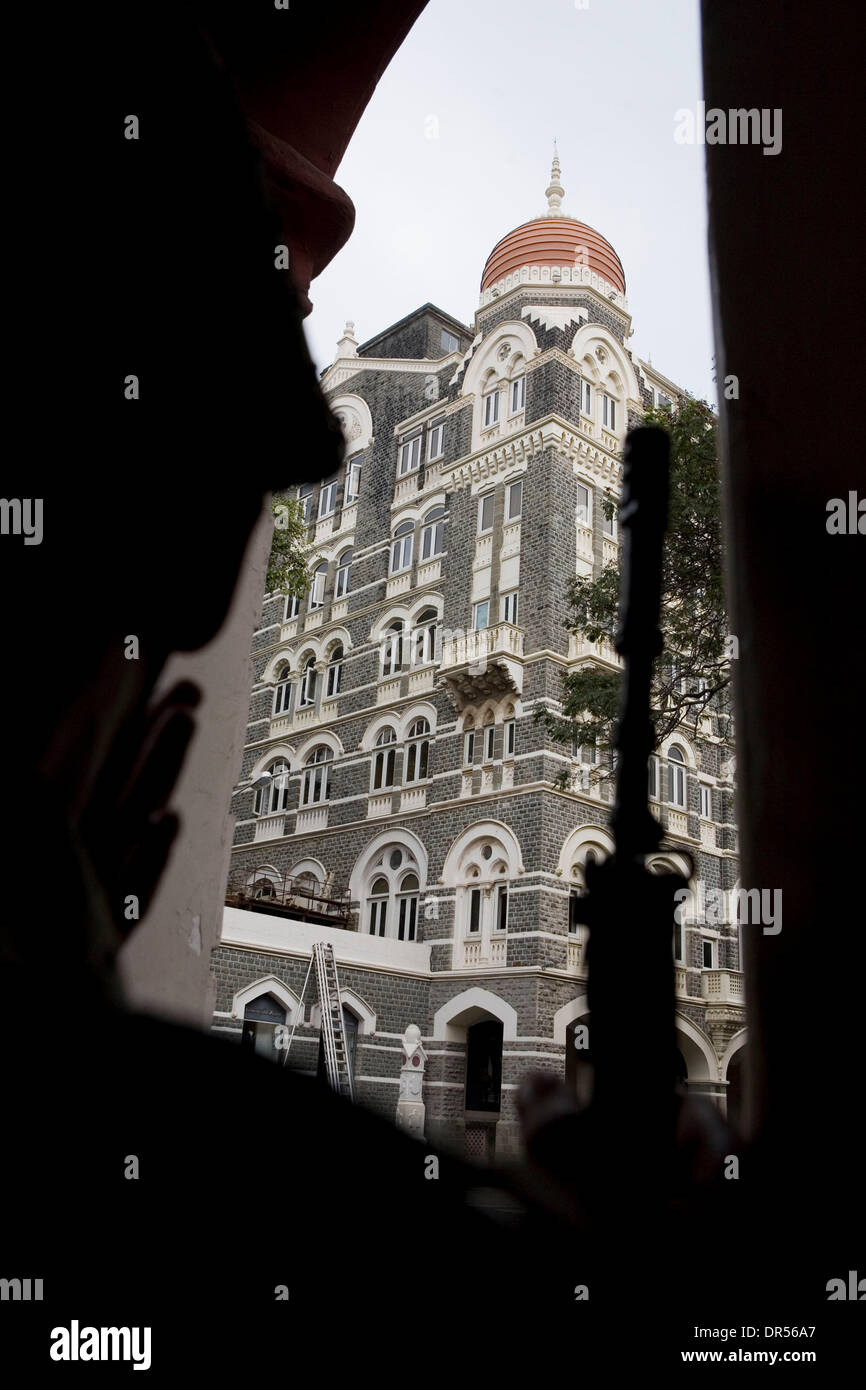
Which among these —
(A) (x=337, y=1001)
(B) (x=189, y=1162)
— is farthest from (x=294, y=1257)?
(A) (x=337, y=1001)

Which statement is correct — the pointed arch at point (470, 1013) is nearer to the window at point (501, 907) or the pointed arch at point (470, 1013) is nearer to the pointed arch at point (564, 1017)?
the pointed arch at point (564, 1017)

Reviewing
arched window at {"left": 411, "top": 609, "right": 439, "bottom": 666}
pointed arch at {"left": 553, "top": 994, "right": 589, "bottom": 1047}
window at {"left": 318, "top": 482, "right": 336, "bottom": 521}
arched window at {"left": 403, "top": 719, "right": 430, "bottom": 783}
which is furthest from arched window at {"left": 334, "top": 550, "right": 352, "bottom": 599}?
pointed arch at {"left": 553, "top": 994, "right": 589, "bottom": 1047}

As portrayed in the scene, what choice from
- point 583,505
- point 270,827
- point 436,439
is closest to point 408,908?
point 270,827

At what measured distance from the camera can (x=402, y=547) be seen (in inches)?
859

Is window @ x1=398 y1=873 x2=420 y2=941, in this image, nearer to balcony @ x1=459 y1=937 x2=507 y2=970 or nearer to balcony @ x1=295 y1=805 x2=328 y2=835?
balcony @ x1=459 y1=937 x2=507 y2=970

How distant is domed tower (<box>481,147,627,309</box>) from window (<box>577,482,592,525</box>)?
3.68 metres

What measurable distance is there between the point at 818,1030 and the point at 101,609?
32.9 inches

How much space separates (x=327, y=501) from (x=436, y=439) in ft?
12.2

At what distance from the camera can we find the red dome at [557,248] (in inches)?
779

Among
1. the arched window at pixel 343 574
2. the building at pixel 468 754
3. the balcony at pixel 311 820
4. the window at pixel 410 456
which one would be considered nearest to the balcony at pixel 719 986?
the building at pixel 468 754

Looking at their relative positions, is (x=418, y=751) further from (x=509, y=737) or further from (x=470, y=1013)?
(x=470, y=1013)

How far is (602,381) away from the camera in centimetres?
1981
